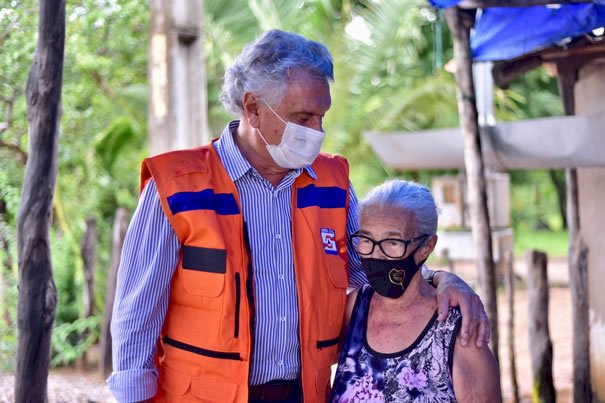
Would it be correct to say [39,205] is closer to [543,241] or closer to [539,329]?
[539,329]

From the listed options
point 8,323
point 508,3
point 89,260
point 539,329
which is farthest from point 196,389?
point 89,260

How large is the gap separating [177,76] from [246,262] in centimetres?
376

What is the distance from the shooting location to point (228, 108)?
2.90 meters

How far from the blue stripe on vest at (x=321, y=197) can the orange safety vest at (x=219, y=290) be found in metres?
0.01

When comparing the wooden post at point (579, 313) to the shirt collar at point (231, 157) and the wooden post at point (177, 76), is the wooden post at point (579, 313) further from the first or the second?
the shirt collar at point (231, 157)

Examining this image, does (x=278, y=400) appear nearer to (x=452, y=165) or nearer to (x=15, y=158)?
(x=15, y=158)

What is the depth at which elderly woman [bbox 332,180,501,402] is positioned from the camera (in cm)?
255

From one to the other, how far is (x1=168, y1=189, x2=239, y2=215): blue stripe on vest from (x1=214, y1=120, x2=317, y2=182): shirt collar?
9 centimetres

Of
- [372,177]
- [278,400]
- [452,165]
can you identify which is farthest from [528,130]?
[372,177]

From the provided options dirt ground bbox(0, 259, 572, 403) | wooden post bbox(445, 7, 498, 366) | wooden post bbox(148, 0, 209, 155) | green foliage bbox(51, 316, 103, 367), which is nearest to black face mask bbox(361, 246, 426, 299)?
dirt ground bbox(0, 259, 572, 403)

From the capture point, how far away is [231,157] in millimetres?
2783

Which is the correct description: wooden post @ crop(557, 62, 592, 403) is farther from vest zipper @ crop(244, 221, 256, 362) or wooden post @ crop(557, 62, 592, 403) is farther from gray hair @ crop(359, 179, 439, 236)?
vest zipper @ crop(244, 221, 256, 362)

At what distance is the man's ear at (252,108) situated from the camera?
275 cm

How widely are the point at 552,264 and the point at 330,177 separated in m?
19.0
